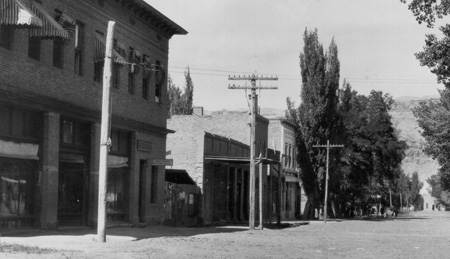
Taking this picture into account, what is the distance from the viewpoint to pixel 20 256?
1518 cm

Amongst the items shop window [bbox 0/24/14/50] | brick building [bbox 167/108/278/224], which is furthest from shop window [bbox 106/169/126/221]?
brick building [bbox 167/108/278/224]

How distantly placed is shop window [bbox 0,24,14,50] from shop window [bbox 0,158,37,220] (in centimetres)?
327

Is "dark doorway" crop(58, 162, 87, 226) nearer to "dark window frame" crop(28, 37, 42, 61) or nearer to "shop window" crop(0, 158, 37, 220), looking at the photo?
"shop window" crop(0, 158, 37, 220)

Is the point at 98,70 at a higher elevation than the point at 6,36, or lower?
higher

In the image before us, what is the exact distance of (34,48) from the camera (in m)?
23.0

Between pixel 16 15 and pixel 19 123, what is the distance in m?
3.78

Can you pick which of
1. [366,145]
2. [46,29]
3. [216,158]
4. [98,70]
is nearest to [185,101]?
[366,145]

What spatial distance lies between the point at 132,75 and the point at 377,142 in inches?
1913

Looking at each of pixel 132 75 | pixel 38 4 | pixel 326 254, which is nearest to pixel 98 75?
pixel 132 75

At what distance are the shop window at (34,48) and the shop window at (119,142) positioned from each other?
6.46 meters

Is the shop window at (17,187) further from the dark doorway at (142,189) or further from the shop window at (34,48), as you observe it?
the dark doorway at (142,189)

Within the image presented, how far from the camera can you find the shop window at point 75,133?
81.9ft

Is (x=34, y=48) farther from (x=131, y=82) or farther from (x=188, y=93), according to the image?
Result: (x=188, y=93)

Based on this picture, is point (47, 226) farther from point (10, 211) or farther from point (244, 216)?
point (244, 216)
